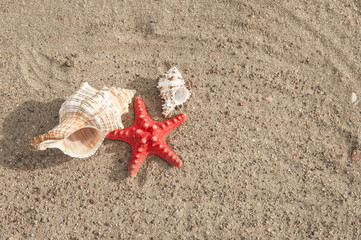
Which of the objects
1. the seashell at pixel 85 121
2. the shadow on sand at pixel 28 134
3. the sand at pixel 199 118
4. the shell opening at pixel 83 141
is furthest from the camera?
the shadow on sand at pixel 28 134

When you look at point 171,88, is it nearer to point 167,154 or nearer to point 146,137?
point 146,137

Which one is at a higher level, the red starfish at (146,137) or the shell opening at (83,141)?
the red starfish at (146,137)

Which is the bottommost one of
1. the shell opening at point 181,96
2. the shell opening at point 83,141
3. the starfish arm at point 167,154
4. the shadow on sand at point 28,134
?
the shadow on sand at point 28,134

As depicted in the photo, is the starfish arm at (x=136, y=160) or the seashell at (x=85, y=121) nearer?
the seashell at (x=85, y=121)

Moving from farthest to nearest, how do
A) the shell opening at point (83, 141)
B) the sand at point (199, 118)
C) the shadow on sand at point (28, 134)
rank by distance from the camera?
the shadow on sand at point (28, 134)
the sand at point (199, 118)
the shell opening at point (83, 141)

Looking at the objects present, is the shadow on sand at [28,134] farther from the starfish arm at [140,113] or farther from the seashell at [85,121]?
the starfish arm at [140,113]

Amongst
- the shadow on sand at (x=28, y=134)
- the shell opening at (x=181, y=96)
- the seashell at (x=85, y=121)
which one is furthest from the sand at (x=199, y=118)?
the seashell at (x=85, y=121)
